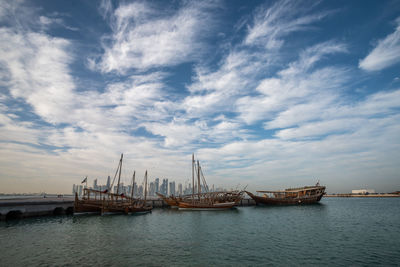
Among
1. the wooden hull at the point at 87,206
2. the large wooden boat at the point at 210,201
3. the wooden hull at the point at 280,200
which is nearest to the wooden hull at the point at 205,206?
the large wooden boat at the point at 210,201

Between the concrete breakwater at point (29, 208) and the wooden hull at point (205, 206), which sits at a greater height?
the concrete breakwater at point (29, 208)

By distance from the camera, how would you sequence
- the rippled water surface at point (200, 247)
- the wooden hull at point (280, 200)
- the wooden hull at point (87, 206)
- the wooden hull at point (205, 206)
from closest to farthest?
the rippled water surface at point (200, 247) < the wooden hull at point (87, 206) < the wooden hull at point (205, 206) < the wooden hull at point (280, 200)

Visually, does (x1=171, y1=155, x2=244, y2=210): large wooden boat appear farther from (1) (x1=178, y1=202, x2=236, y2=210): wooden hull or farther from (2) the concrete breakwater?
(2) the concrete breakwater

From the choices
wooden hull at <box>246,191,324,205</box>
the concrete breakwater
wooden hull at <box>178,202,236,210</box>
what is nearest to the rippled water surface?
the concrete breakwater

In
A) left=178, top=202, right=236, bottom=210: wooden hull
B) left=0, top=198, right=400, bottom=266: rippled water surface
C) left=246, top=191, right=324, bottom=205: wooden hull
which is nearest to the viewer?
left=0, top=198, right=400, bottom=266: rippled water surface

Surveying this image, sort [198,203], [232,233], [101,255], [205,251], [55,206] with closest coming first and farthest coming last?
1. [101,255]
2. [205,251]
3. [232,233]
4. [55,206]
5. [198,203]

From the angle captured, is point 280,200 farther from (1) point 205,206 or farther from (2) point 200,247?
(2) point 200,247

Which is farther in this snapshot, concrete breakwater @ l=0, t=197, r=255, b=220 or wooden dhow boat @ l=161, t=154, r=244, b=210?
wooden dhow boat @ l=161, t=154, r=244, b=210

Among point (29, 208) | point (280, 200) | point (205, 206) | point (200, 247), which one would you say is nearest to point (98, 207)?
point (29, 208)

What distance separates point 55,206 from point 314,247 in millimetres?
51523

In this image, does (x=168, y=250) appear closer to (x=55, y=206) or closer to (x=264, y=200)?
(x=55, y=206)

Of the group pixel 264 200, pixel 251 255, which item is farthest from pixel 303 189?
pixel 251 255

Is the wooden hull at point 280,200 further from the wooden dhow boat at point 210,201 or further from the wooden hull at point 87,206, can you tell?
the wooden hull at point 87,206

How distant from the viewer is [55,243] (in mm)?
22359
